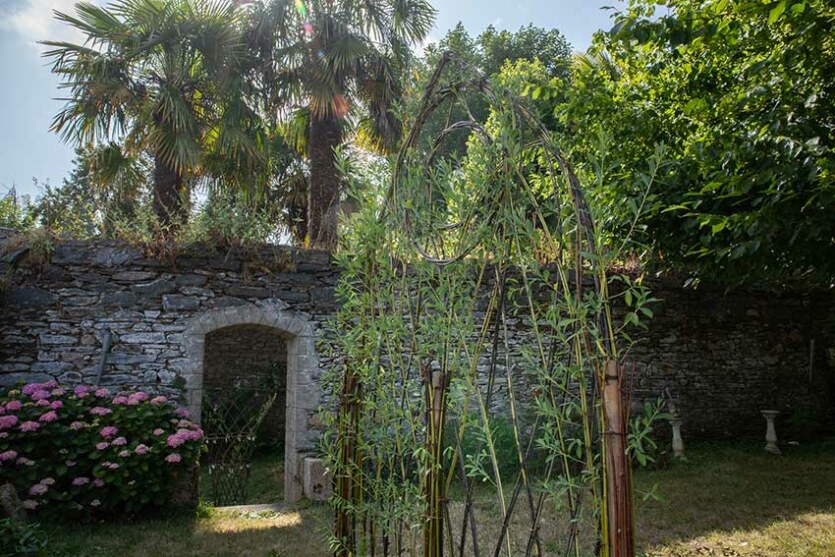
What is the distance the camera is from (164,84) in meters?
7.37

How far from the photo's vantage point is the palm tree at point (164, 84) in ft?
23.0

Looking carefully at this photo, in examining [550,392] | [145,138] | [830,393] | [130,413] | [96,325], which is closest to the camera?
[550,392]

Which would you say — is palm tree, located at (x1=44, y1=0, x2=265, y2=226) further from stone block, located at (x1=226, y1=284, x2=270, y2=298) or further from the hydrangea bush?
the hydrangea bush

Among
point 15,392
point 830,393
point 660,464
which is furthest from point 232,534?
point 830,393

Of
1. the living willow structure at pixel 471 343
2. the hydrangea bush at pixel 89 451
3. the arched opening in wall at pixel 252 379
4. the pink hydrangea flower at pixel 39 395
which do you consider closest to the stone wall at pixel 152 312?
the hydrangea bush at pixel 89 451

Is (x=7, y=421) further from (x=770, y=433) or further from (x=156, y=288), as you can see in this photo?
(x=770, y=433)

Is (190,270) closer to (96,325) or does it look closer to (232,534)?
(96,325)

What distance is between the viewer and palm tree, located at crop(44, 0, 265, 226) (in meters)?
7.02

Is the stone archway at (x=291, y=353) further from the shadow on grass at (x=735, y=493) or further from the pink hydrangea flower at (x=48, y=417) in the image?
the shadow on grass at (x=735, y=493)

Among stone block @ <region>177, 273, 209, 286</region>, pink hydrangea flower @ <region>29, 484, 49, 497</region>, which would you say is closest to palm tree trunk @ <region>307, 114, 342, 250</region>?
stone block @ <region>177, 273, 209, 286</region>

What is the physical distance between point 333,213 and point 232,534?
4.18 meters

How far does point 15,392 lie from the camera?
5.14 m

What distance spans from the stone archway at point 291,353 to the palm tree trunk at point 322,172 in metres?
1.81

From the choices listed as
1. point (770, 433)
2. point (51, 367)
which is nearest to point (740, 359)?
point (770, 433)
